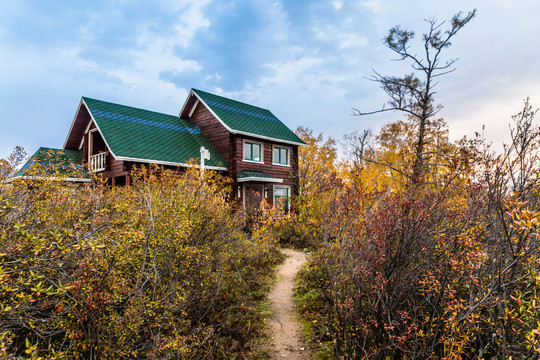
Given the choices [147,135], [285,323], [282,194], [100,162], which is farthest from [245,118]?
[285,323]

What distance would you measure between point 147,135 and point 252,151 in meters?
6.42

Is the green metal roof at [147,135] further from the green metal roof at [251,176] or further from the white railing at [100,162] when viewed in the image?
the white railing at [100,162]

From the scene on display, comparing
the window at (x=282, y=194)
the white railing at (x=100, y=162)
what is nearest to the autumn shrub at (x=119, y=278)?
the white railing at (x=100, y=162)

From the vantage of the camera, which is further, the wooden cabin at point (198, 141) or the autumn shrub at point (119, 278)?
the wooden cabin at point (198, 141)

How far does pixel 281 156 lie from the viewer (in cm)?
2059

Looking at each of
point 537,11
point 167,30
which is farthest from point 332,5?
point 537,11

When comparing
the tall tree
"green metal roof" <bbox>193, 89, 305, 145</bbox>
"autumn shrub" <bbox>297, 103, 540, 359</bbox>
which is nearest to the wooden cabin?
"green metal roof" <bbox>193, 89, 305, 145</bbox>

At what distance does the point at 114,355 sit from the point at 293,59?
64.3ft

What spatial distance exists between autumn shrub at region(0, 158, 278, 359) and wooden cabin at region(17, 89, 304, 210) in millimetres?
8328

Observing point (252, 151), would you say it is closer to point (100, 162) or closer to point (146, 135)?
point (146, 135)

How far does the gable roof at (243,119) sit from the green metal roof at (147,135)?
197 centimetres

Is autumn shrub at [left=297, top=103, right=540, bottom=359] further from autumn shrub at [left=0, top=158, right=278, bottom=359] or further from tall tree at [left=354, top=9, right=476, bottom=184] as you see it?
tall tree at [left=354, top=9, right=476, bottom=184]

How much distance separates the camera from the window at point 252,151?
735 inches

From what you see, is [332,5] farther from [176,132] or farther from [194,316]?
[194,316]
